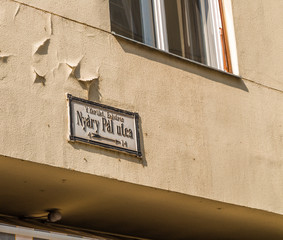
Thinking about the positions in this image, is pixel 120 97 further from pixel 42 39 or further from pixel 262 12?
pixel 262 12

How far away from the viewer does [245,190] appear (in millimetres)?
8789

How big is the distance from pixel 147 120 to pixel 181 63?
92 cm

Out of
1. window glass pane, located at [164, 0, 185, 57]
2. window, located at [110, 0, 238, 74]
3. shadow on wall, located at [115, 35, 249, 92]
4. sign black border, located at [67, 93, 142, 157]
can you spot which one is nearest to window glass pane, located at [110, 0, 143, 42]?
window, located at [110, 0, 238, 74]

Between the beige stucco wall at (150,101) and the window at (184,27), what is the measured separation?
0.17 meters

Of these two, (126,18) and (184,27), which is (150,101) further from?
(184,27)

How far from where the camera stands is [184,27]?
9352 mm

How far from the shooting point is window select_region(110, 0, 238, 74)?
8727 mm

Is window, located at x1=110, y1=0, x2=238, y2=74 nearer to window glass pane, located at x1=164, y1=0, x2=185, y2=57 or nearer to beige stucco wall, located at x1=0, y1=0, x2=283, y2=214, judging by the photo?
window glass pane, located at x1=164, y1=0, x2=185, y2=57

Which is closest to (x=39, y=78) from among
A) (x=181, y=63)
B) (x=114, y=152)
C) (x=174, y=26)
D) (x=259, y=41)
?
(x=114, y=152)

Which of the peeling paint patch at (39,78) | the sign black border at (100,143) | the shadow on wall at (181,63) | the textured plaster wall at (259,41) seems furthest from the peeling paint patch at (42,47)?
the textured plaster wall at (259,41)

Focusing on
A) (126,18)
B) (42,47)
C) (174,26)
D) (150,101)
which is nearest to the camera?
(42,47)

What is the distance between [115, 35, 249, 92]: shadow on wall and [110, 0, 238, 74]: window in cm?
20

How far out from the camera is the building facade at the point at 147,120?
737 centimetres

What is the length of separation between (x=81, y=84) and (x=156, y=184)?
4.00 feet
